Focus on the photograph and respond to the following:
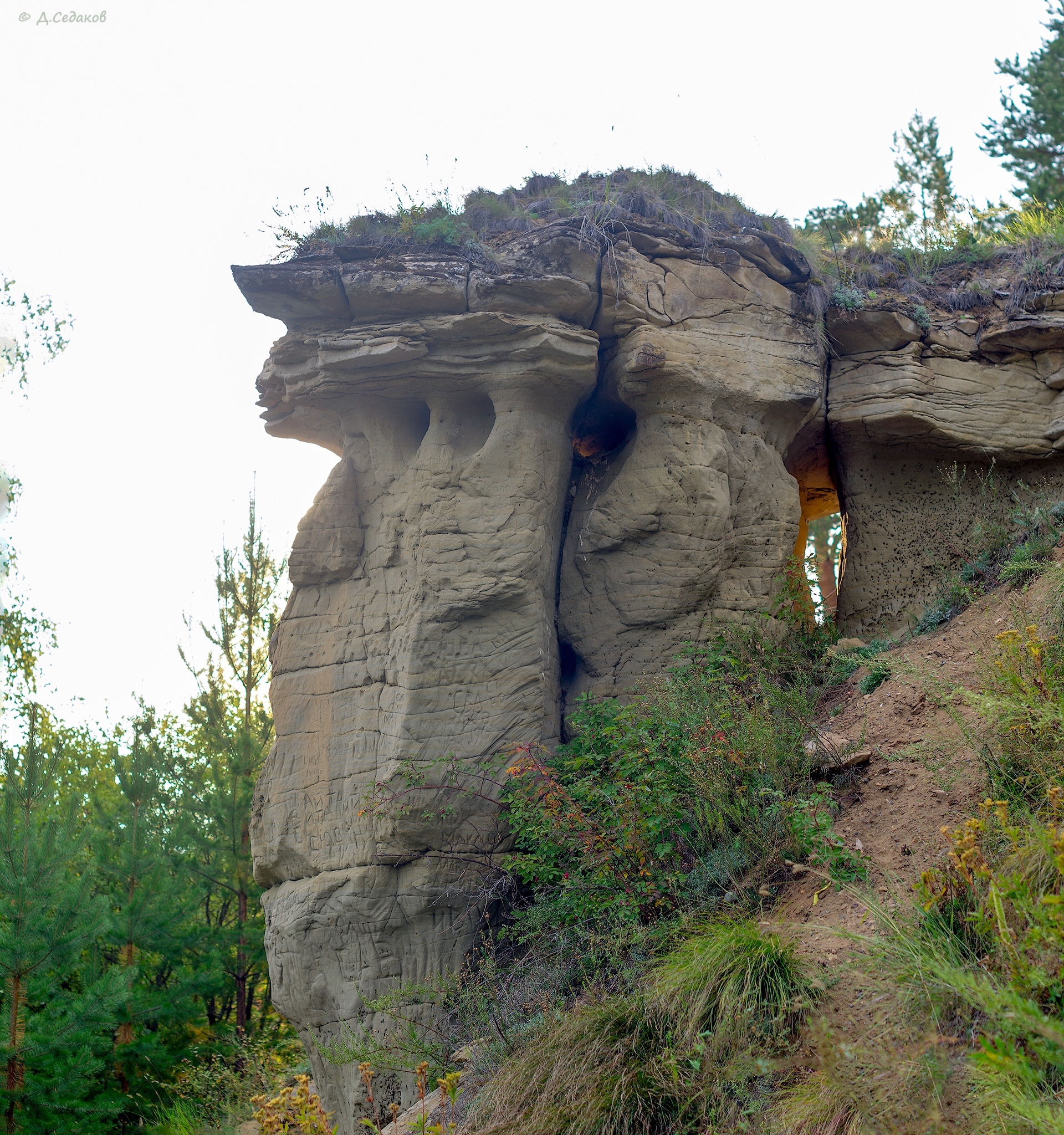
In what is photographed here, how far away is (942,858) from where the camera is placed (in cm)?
494

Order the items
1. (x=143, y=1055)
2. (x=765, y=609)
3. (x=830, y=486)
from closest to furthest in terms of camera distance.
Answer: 1. (x=765, y=609)
2. (x=143, y=1055)
3. (x=830, y=486)

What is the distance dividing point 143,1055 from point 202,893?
238 cm

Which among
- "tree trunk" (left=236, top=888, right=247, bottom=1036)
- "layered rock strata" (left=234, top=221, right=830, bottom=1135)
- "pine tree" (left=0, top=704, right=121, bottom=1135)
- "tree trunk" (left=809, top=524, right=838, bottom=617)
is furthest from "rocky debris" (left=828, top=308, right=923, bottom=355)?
"tree trunk" (left=236, top=888, right=247, bottom=1036)

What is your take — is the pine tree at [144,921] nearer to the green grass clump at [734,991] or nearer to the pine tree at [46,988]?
the pine tree at [46,988]

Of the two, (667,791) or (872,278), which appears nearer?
(667,791)

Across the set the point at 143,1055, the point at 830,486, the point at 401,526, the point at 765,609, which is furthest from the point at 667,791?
the point at 143,1055

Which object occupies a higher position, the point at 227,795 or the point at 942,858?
the point at 942,858

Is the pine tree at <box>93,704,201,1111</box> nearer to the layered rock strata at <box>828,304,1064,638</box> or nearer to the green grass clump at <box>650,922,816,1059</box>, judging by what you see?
the green grass clump at <box>650,922,816,1059</box>

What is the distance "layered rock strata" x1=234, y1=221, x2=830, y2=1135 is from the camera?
7855 millimetres

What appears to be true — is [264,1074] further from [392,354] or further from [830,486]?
[830,486]

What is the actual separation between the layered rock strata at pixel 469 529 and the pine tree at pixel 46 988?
179 centimetres

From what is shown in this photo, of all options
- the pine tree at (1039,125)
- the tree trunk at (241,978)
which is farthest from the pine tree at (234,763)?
the pine tree at (1039,125)

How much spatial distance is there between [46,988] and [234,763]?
445 cm

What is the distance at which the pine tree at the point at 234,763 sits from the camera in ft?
40.6
